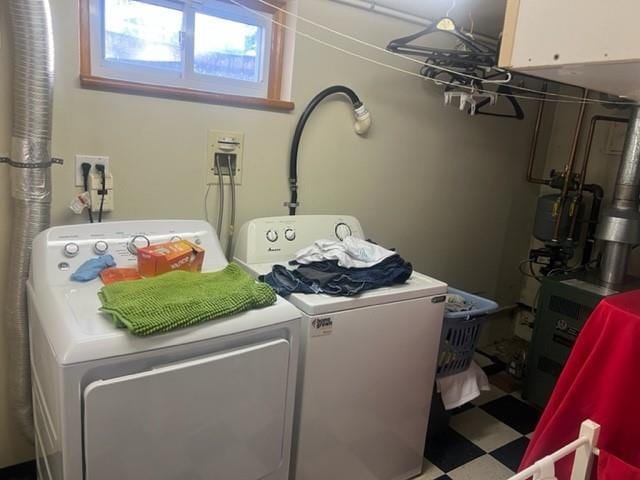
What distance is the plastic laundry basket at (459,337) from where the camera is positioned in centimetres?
189

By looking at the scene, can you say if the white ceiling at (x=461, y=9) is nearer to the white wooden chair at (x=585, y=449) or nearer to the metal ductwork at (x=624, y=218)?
the metal ductwork at (x=624, y=218)

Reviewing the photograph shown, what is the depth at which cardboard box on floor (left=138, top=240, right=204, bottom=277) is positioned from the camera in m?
1.38

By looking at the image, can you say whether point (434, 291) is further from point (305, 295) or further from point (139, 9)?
point (139, 9)

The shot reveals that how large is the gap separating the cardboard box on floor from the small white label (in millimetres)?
421

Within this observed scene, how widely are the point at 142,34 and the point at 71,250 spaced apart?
834mm

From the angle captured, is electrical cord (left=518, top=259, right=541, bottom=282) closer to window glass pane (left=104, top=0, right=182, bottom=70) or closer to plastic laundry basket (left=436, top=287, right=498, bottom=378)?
plastic laundry basket (left=436, top=287, right=498, bottom=378)

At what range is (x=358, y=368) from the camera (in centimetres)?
157

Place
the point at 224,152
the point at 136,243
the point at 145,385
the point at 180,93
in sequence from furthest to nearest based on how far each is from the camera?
the point at 224,152 → the point at 180,93 → the point at 136,243 → the point at 145,385

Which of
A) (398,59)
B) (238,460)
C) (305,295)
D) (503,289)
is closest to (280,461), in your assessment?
(238,460)

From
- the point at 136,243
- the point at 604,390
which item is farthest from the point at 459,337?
the point at 136,243

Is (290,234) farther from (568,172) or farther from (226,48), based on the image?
(568,172)

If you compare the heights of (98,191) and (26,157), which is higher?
(26,157)

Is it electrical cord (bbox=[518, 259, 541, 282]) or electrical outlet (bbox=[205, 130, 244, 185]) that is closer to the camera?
electrical outlet (bbox=[205, 130, 244, 185])

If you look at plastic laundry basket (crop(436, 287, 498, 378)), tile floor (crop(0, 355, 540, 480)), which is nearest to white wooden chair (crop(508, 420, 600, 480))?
plastic laundry basket (crop(436, 287, 498, 378))
